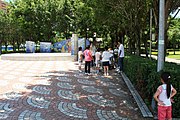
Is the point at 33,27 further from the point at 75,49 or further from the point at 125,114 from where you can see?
the point at 125,114

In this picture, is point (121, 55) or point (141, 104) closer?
point (141, 104)

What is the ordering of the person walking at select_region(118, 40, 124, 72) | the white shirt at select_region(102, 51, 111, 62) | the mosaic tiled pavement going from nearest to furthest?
the mosaic tiled pavement
the white shirt at select_region(102, 51, 111, 62)
the person walking at select_region(118, 40, 124, 72)

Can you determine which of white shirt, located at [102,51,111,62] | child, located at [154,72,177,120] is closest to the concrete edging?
child, located at [154,72,177,120]

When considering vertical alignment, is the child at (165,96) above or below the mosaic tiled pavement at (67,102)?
above

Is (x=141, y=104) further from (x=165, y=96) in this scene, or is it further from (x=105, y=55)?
(x=105, y=55)

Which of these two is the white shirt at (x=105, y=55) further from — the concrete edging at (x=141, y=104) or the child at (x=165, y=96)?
the child at (x=165, y=96)

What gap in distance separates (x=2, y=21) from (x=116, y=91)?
3535 centimetres

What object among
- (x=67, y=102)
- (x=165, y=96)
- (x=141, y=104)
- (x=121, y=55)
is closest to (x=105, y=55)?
(x=121, y=55)

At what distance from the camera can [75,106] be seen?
7.46 metres

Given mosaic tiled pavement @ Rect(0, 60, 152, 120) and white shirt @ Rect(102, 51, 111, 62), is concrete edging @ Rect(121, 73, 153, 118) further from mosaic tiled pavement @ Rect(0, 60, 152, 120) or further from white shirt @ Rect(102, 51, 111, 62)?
white shirt @ Rect(102, 51, 111, 62)

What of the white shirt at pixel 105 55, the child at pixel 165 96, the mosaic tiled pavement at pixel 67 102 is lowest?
the mosaic tiled pavement at pixel 67 102

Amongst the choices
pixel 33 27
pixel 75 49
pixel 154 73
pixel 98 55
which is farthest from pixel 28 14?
pixel 154 73

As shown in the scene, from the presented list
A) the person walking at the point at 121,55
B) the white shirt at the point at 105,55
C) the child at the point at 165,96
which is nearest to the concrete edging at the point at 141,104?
the child at the point at 165,96

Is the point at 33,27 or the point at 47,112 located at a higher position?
the point at 33,27
